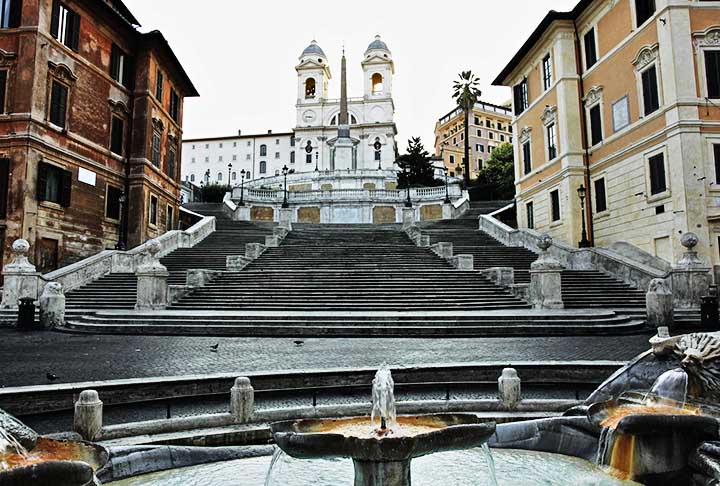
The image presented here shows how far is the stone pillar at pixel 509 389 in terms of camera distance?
645cm

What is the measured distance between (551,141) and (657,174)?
852cm

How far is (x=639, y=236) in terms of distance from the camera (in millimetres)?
22078

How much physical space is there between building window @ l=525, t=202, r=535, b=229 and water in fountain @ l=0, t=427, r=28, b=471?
1221 inches

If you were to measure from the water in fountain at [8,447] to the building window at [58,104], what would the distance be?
80.9 ft

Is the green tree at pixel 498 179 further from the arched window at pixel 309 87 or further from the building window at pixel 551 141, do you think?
the arched window at pixel 309 87

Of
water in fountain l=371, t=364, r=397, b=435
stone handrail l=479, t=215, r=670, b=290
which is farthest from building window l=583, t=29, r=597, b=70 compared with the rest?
water in fountain l=371, t=364, r=397, b=435

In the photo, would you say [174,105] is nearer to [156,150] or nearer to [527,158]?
[156,150]

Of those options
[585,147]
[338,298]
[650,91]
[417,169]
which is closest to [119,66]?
[338,298]

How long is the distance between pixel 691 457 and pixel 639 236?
20.2 m

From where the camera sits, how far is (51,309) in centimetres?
1582

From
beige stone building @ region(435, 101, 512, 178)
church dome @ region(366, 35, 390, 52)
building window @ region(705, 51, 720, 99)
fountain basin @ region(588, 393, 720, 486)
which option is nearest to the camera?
fountain basin @ region(588, 393, 720, 486)

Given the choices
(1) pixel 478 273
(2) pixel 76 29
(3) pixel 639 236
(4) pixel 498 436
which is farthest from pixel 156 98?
(4) pixel 498 436

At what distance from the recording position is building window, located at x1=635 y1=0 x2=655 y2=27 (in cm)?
2181

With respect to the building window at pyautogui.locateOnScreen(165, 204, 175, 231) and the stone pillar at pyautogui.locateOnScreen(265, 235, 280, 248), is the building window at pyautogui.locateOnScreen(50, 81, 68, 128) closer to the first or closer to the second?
the building window at pyautogui.locateOnScreen(165, 204, 175, 231)
